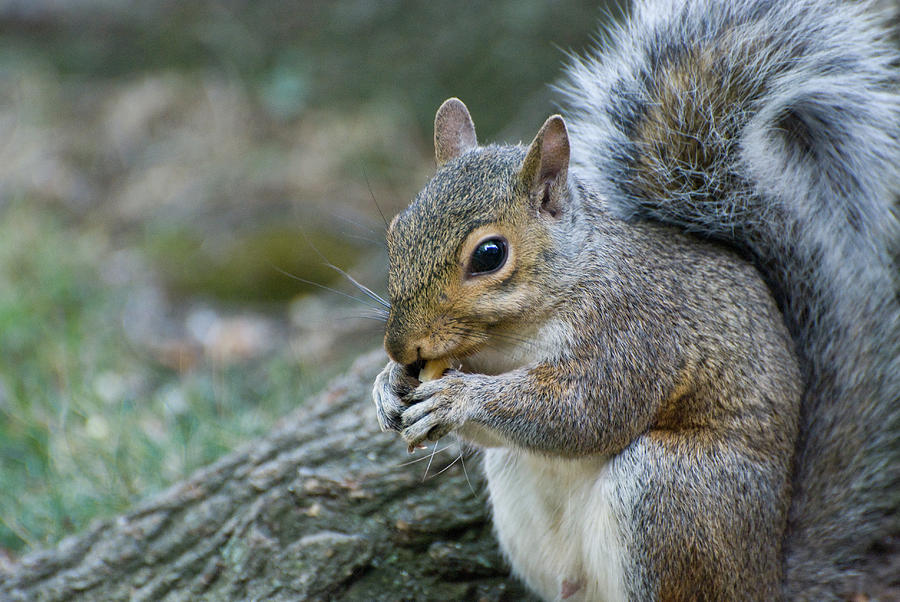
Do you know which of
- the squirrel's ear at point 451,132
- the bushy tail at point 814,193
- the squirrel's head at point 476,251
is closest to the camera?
the squirrel's head at point 476,251

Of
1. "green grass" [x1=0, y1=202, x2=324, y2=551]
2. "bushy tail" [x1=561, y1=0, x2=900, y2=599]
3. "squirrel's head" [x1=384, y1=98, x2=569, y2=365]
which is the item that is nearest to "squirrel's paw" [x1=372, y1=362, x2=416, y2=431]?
"squirrel's head" [x1=384, y1=98, x2=569, y2=365]

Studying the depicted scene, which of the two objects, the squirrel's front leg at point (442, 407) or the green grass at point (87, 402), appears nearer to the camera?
the squirrel's front leg at point (442, 407)

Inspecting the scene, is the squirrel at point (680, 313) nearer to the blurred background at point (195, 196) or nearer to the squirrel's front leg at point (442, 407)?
the squirrel's front leg at point (442, 407)

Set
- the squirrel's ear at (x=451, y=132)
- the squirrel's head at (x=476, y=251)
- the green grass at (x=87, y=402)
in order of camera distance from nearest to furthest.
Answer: the squirrel's head at (x=476, y=251), the squirrel's ear at (x=451, y=132), the green grass at (x=87, y=402)

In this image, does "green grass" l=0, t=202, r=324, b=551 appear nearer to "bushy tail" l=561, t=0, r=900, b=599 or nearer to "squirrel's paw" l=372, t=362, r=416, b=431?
"squirrel's paw" l=372, t=362, r=416, b=431

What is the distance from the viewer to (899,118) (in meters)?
2.38

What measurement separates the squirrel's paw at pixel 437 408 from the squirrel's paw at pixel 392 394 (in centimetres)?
6

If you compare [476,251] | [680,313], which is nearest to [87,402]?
[476,251]

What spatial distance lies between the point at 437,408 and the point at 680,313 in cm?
67

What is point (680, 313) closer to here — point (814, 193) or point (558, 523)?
point (814, 193)

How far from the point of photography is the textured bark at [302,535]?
248 cm

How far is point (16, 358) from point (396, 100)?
124 inches

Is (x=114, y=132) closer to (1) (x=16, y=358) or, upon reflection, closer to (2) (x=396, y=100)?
(2) (x=396, y=100)

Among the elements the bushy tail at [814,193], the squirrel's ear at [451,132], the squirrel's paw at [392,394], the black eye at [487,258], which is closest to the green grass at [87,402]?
the squirrel's paw at [392,394]
